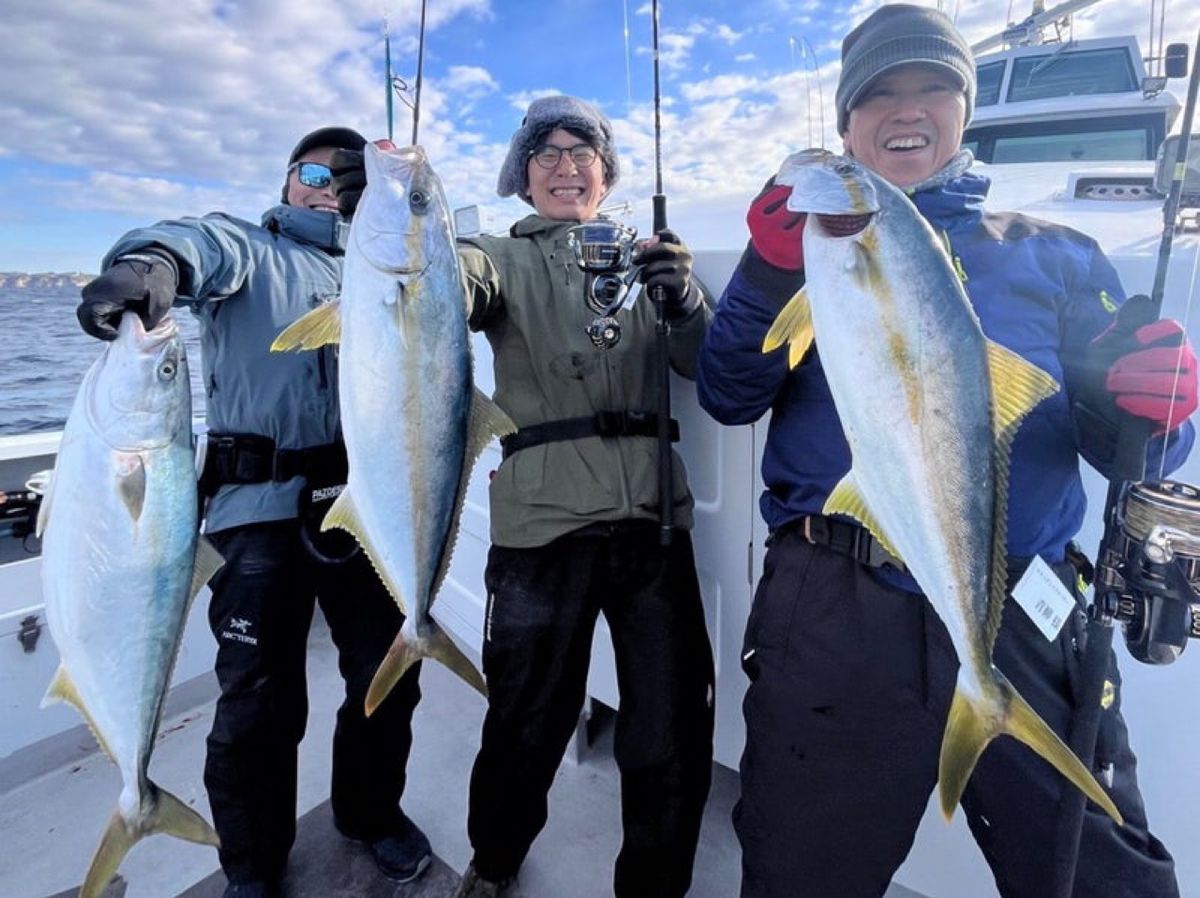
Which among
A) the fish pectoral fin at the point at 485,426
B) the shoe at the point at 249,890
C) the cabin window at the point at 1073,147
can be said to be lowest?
the shoe at the point at 249,890

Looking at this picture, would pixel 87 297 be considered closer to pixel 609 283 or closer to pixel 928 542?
pixel 609 283

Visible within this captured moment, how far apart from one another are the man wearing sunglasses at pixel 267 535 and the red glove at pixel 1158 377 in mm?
2492

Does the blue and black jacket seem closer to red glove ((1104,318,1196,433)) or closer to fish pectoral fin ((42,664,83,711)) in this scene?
red glove ((1104,318,1196,433))

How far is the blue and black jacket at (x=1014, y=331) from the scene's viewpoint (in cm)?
191

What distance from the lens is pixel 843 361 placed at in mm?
1587

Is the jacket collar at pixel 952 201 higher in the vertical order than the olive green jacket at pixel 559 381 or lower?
higher

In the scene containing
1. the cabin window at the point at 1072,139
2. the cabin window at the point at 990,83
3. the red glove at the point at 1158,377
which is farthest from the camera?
the cabin window at the point at 990,83

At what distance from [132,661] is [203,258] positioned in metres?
1.24

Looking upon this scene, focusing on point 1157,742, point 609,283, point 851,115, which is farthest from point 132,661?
point 1157,742

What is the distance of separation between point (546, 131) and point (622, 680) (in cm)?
215

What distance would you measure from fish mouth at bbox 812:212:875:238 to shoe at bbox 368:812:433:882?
9.38ft

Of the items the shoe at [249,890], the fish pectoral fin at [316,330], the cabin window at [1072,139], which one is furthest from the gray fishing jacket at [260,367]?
the cabin window at [1072,139]

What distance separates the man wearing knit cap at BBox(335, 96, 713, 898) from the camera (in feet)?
8.13

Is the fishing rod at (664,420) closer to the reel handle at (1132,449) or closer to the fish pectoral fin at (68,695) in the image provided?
the reel handle at (1132,449)
